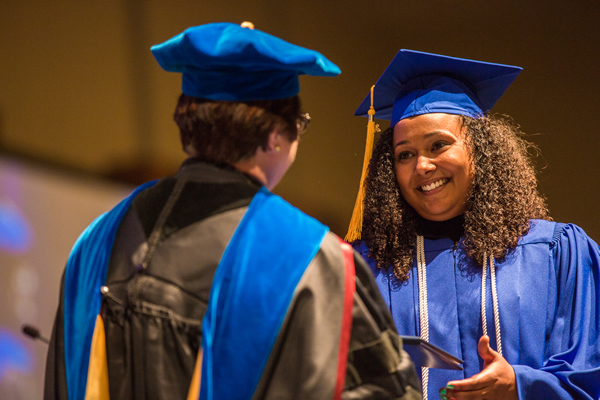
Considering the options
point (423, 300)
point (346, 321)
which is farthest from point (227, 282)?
point (423, 300)

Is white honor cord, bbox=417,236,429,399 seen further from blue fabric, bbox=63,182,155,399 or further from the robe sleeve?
blue fabric, bbox=63,182,155,399

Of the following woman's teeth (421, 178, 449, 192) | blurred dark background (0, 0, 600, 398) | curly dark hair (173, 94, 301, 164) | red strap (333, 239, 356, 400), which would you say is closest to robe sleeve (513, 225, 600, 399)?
woman's teeth (421, 178, 449, 192)

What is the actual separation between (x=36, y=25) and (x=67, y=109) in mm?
442

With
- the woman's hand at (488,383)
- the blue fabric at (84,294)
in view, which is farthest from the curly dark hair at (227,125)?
the woman's hand at (488,383)

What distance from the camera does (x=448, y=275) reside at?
1987 mm

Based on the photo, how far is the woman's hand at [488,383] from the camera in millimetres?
1627

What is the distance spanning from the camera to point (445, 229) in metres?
2.12

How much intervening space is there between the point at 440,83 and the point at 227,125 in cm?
115

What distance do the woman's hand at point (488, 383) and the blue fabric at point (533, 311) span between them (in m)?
0.04

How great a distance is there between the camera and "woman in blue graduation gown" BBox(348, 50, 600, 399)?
5.90 feet

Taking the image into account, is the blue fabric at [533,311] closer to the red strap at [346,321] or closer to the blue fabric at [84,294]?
the red strap at [346,321]

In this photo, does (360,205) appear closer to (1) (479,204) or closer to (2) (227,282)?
(1) (479,204)

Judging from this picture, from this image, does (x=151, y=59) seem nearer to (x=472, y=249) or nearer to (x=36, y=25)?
(x=36, y=25)

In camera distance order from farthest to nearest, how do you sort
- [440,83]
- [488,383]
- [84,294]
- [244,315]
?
[440,83] < [488,383] < [84,294] < [244,315]
